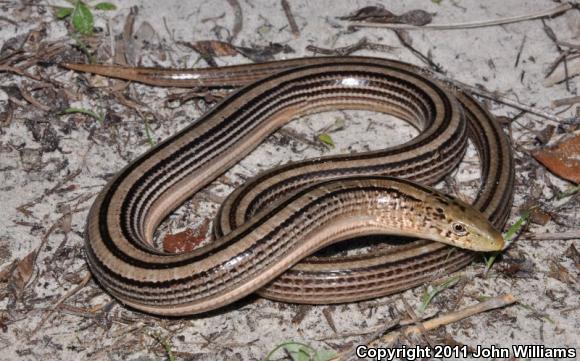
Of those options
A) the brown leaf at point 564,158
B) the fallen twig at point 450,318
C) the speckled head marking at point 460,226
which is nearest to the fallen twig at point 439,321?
the fallen twig at point 450,318

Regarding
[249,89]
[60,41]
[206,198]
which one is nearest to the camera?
[206,198]

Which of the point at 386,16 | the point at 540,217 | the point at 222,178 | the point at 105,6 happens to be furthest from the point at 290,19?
the point at 540,217

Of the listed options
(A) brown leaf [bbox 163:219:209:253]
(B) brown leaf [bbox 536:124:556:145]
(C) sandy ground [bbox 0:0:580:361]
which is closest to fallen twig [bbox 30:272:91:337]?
(C) sandy ground [bbox 0:0:580:361]

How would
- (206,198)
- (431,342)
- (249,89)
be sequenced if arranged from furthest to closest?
1. (249,89)
2. (206,198)
3. (431,342)

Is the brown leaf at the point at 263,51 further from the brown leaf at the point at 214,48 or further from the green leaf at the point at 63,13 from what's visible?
the green leaf at the point at 63,13

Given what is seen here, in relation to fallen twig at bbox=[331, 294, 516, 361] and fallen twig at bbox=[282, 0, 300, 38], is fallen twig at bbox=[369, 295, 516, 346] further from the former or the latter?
fallen twig at bbox=[282, 0, 300, 38]

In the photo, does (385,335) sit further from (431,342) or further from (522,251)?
(522,251)

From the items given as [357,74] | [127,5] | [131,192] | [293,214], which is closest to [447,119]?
[357,74]
